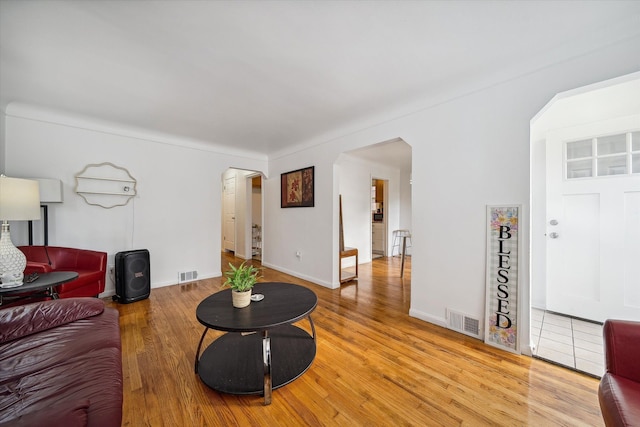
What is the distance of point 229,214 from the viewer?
6645mm

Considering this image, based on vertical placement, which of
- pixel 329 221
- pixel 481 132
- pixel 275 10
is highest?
pixel 275 10

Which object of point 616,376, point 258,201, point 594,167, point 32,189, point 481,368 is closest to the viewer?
point 616,376

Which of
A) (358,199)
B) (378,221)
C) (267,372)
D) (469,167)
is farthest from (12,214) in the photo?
(378,221)

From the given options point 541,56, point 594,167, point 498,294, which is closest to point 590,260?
point 594,167

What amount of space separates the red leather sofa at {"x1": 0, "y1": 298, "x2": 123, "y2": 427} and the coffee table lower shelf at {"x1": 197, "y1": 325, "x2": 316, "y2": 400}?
2.03ft

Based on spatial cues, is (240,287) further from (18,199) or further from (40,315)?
(18,199)

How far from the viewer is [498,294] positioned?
2109 mm

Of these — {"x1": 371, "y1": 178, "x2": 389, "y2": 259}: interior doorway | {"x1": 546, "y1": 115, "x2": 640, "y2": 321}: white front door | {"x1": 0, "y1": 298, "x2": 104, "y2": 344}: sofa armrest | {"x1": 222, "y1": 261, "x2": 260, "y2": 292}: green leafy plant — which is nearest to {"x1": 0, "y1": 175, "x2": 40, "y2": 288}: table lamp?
{"x1": 0, "y1": 298, "x2": 104, "y2": 344}: sofa armrest

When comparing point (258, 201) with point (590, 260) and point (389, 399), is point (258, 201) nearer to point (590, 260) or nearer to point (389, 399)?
point (389, 399)

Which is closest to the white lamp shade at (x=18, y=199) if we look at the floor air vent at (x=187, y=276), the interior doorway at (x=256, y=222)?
the floor air vent at (x=187, y=276)

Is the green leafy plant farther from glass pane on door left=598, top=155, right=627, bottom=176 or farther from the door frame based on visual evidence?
glass pane on door left=598, top=155, right=627, bottom=176

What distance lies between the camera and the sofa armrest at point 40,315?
4.60 ft

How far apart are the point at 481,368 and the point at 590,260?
186 centimetres

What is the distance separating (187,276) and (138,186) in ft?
5.32
